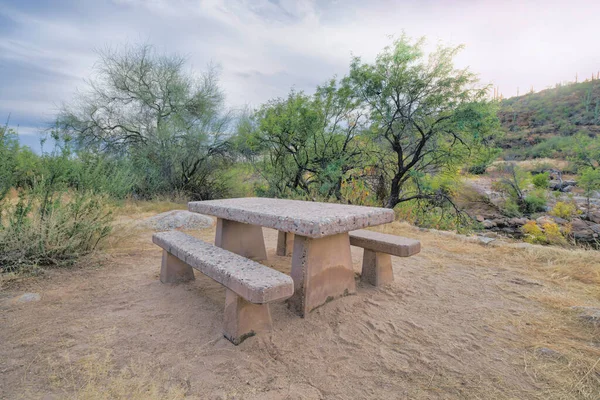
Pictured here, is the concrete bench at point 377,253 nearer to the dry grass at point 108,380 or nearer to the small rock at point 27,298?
the dry grass at point 108,380

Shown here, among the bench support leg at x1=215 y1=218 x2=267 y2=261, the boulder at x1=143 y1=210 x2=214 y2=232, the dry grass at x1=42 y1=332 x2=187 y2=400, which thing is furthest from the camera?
the boulder at x1=143 y1=210 x2=214 y2=232

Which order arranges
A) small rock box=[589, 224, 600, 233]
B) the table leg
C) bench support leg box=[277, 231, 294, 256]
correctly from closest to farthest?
the table leg, bench support leg box=[277, 231, 294, 256], small rock box=[589, 224, 600, 233]

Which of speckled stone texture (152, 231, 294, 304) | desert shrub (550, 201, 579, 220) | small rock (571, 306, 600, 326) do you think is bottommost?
small rock (571, 306, 600, 326)

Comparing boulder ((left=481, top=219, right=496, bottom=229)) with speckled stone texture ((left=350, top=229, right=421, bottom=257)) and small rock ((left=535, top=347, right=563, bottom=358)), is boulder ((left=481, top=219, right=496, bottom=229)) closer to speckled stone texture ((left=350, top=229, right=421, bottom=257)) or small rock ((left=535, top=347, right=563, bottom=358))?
speckled stone texture ((left=350, top=229, right=421, bottom=257))

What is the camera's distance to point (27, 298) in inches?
91.3

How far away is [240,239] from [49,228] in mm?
1829

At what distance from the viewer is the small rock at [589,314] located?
2043 millimetres

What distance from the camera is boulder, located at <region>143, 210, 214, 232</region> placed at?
4984 mm

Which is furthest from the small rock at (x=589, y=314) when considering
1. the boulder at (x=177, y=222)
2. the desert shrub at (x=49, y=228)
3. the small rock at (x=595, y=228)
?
the small rock at (x=595, y=228)

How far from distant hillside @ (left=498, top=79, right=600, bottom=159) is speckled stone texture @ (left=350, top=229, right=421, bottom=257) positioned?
20150 millimetres

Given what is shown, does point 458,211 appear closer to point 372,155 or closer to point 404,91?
point 372,155

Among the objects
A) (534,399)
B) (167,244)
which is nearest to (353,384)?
(534,399)

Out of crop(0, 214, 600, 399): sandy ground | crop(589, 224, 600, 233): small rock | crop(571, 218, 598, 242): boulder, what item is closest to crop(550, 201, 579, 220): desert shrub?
crop(571, 218, 598, 242): boulder

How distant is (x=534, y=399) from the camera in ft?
4.63
